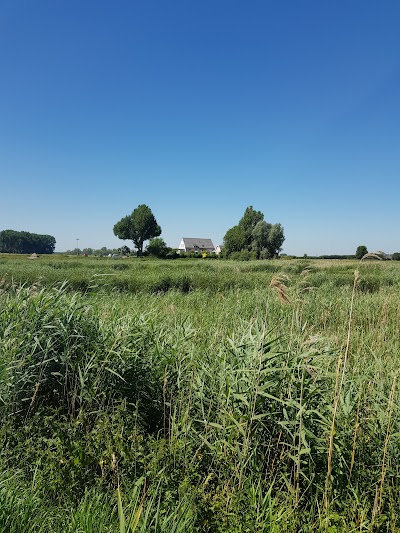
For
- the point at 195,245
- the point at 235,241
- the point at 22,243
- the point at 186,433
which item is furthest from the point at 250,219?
the point at 22,243

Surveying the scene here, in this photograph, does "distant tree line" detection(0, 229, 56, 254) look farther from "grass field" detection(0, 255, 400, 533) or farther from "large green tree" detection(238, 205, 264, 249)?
"grass field" detection(0, 255, 400, 533)

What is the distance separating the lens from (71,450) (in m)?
2.95

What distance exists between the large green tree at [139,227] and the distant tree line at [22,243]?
57.7 m

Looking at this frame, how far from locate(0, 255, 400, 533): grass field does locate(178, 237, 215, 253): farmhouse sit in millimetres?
110368

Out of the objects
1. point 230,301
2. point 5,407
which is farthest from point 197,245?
point 5,407

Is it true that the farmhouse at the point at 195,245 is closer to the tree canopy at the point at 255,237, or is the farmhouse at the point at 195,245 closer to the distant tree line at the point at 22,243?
the tree canopy at the point at 255,237

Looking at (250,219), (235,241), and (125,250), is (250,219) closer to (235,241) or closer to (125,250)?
(235,241)

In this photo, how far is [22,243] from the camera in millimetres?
126625

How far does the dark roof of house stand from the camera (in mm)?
116375

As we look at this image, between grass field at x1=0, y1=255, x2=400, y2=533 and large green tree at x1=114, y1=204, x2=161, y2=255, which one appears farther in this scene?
large green tree at x1=114, y1=204, x2=161, y2=255

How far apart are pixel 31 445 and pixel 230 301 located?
25.7ft

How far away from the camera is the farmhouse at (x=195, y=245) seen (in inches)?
4547

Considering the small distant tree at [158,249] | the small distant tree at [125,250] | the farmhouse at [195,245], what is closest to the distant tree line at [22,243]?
the small distant tree at [125,250]

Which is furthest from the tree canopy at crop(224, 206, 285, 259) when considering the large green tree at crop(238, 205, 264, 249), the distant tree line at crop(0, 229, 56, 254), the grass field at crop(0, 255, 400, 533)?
the distant tree line at crop(0, 229, 56, 254)
